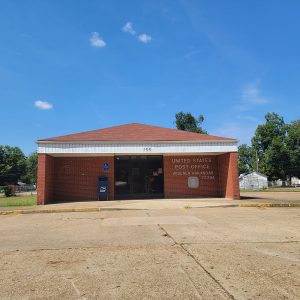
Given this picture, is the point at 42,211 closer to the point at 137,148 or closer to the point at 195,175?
the point at 137,148

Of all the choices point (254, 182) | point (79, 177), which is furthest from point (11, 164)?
point (79, 177)

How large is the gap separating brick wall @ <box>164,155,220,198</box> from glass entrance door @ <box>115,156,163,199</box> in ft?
2.38

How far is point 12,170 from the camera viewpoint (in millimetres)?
90438

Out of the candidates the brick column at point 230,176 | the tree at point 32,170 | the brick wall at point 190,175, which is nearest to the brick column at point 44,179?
the brick wall at point 190,175

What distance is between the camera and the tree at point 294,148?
247 feet

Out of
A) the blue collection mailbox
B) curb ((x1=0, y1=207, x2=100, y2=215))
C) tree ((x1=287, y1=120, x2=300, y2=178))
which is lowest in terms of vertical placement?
curb ((x1=0, y1=207, x2=100, y2=215))

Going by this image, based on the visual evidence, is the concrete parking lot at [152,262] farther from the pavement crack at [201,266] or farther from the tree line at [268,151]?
the tree line at [268,151]

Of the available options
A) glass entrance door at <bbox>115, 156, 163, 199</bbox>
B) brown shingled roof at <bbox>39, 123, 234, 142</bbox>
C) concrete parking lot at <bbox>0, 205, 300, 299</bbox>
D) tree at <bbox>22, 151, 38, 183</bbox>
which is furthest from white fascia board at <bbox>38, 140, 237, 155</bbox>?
tree at <bbox>22, 151, 38, 183</bbox>

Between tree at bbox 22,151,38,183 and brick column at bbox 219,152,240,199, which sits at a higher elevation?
tree at bbox 22,151,38,183

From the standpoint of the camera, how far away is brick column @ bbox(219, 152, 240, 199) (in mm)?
21672

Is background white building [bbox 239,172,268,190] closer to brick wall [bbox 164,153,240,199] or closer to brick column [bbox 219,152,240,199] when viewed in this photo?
brick wall [bbox 164,153,240,199]

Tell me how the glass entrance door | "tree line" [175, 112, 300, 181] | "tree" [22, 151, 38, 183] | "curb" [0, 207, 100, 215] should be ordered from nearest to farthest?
"curb" [0, 207, 100, 215], the glass entrance door, "tree line" [175, 112, 300, 181], "tree" [22, 151, 38, 183]

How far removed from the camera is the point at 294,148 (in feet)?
253

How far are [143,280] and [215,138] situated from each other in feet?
58.4
